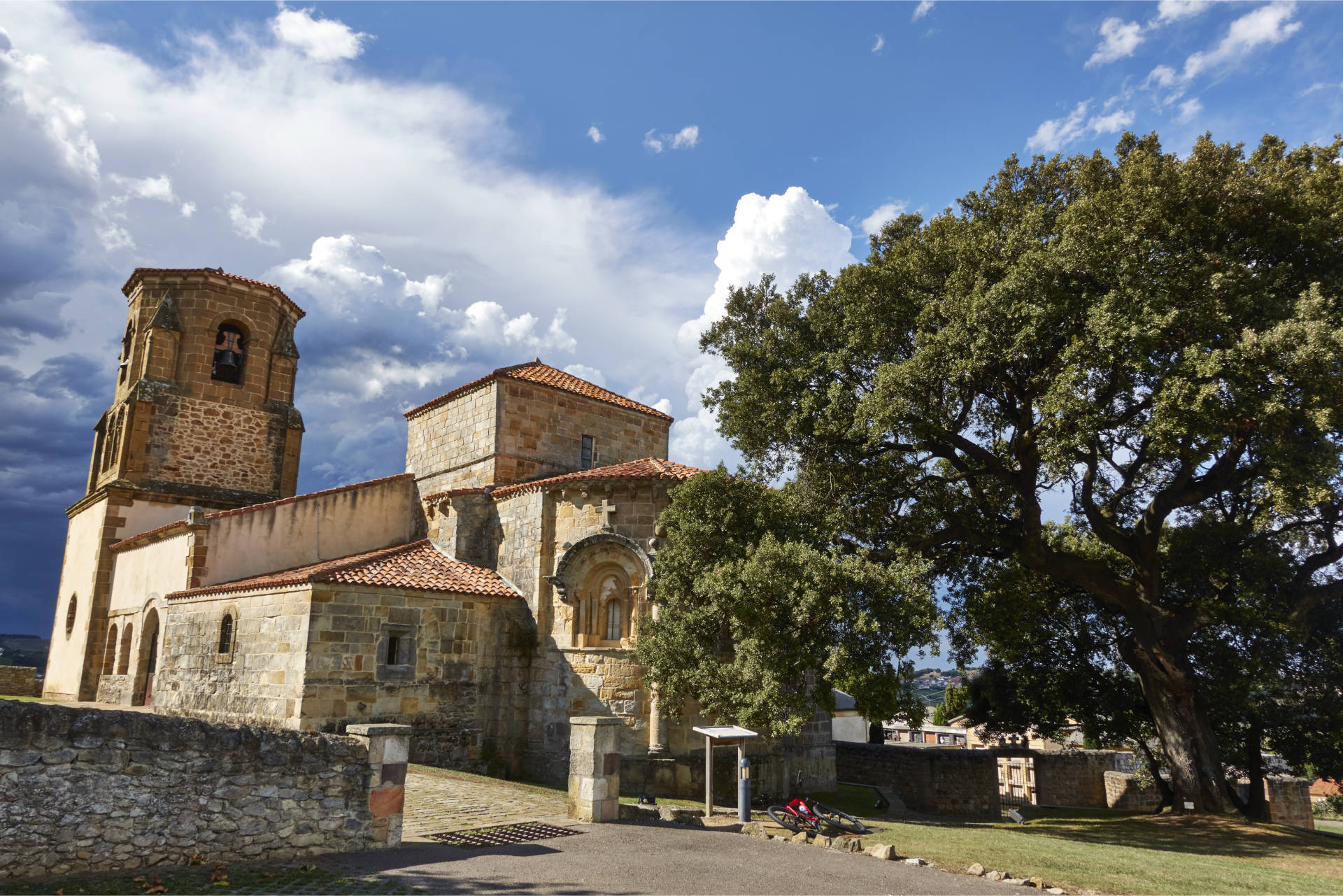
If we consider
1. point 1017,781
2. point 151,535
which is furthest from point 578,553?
point 1017,781

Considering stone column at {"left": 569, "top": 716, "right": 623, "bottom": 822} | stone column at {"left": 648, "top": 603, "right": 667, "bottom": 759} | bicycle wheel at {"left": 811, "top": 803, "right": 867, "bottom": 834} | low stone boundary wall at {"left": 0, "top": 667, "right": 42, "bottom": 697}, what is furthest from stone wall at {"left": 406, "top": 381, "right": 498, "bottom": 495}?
low stone boundary wall at {"left": 0, "top": 667, "right": 42, "bottom": 697}

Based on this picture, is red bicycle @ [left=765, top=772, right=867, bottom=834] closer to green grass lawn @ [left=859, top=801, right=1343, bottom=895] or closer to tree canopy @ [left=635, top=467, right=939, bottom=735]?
green grass lawn @ [left=859, top=801, right=1343, bottom=895]

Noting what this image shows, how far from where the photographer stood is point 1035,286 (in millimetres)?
14836

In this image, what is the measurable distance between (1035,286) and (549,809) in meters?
12.6

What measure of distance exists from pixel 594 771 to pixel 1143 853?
9.50m

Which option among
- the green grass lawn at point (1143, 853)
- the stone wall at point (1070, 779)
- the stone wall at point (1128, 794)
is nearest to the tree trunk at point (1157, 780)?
the green grass lawn at point (1143, 853)

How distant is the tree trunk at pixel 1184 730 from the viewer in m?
18.3

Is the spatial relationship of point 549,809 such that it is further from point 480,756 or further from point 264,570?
point 264,570

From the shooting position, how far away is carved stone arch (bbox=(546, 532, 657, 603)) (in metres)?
19.2

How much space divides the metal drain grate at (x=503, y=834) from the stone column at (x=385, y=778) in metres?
0.88

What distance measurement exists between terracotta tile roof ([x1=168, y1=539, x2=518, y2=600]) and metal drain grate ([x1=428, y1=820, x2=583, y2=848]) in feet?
26.5

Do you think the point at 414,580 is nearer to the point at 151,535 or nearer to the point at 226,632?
the point at 226,632

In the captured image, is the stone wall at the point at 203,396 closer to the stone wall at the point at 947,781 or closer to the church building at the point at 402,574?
the church building at the point at 402,574

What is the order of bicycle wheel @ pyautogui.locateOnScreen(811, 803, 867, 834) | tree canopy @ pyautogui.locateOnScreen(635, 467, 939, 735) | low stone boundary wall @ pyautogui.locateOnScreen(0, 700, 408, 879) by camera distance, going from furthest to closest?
tree canopy @ pyautogui.locateOnScreen(635, 467, 939, 735) → bicycle wheel @ pyautogui.locateOnScreen(811, 803, 867, 834) → low stone boundary wall @ pyautogui.locateOnScreen(0, 700, 408, 879)
